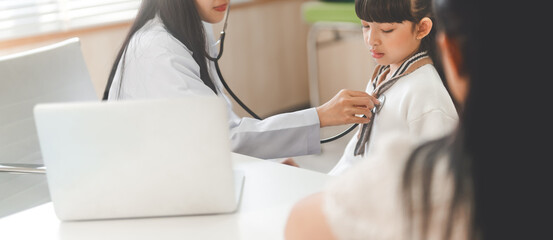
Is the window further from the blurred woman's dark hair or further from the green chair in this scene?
the blurred woman's dark hair

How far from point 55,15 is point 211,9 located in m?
1.28

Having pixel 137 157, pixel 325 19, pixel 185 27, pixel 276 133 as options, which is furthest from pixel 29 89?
pixel 325 19

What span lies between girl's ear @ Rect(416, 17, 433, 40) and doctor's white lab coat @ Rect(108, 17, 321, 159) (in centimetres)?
26

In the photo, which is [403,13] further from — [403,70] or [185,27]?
[185,27]

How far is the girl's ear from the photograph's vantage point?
1218 millimetres

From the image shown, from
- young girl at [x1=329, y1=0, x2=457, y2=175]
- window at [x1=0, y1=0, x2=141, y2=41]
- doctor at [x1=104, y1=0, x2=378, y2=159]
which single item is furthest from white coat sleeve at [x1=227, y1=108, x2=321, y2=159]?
window at [x1=0, y1=0, x2=141, y2=41]

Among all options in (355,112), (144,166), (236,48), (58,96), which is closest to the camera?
(144,166)

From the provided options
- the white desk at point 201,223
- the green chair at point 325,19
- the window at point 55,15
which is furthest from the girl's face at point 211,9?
the green chair at point 325,19

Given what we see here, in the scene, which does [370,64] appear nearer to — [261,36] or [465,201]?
[261,36]

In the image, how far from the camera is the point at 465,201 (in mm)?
512

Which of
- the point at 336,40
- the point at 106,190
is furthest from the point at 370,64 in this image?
the point at 106,190

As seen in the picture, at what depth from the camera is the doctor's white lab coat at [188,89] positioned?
4.32ft

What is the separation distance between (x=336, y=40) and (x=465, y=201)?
278 centimetres

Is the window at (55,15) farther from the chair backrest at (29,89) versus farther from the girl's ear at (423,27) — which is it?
the girl's ear at (423,27)
